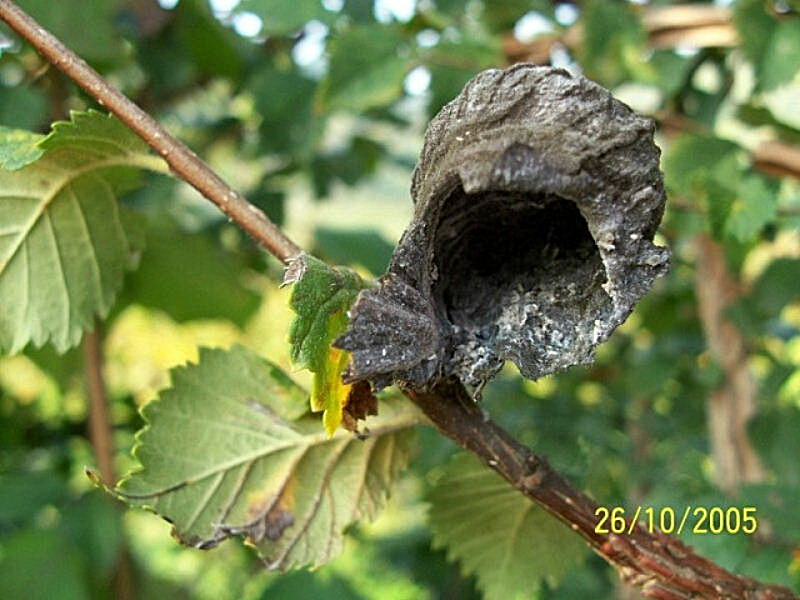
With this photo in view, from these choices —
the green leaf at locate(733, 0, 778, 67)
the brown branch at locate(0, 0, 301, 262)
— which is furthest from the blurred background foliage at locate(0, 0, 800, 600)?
the brown branch at locate(0, 0, 301, 262)

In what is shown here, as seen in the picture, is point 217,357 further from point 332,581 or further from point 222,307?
point 222,307

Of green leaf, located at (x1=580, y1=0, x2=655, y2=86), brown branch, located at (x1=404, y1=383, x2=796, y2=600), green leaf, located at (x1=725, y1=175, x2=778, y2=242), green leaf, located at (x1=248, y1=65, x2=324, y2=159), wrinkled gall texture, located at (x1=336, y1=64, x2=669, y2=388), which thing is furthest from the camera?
green leaf, located at (x1=248, y1=65, x2=324, y2=159)

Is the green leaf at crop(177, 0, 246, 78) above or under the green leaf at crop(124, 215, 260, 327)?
above

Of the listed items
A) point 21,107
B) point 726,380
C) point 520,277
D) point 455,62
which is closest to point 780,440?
point 726,380

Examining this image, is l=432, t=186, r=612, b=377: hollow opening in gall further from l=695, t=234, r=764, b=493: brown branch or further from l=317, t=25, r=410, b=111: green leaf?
l=695, t=234, r=764, b=493: brown branch

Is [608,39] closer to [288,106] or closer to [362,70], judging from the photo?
[362,70]

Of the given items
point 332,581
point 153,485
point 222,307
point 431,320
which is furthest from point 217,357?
point 222,307

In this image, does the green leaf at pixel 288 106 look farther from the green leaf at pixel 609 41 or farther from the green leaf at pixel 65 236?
the green leaf at pixel 65 236
